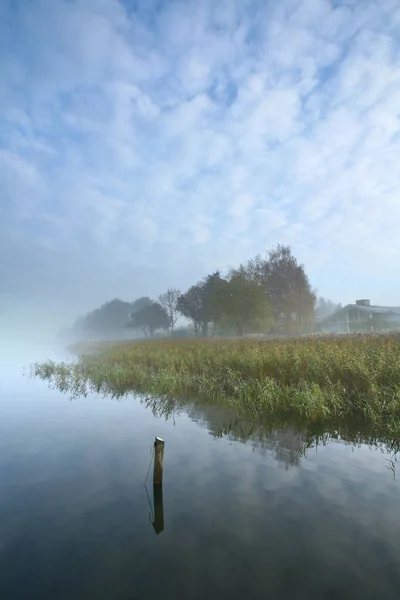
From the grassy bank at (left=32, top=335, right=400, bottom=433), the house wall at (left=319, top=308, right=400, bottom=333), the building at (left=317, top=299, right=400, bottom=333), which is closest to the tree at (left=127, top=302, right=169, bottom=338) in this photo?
the house wall at (left=319, top=308, right=400, bottom=333)

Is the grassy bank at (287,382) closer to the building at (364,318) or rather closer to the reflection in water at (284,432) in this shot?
the reflection in water at (284,432)

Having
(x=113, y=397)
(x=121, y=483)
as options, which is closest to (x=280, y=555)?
(x=121, y=483)

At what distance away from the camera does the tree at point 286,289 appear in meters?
62.2

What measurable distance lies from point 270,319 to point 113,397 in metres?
40.4

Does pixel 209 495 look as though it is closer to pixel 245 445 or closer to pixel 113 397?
pixel 245 445

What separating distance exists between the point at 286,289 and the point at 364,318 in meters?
14.4

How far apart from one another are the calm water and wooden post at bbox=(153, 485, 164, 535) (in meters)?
0.10

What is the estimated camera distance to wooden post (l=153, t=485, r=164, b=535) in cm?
568

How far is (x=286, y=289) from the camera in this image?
6228 centimetres

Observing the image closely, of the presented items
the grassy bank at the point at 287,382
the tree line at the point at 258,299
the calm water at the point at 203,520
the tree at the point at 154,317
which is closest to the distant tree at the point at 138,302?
the tree at the point at 154,317

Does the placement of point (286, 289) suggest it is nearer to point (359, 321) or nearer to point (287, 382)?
point (359, 321)

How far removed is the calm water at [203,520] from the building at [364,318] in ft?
139

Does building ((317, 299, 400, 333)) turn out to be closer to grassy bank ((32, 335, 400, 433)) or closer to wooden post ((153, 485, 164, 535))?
grassy bank ((32, 335, 400, 433))

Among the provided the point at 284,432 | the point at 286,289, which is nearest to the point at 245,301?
the point at 286,289
